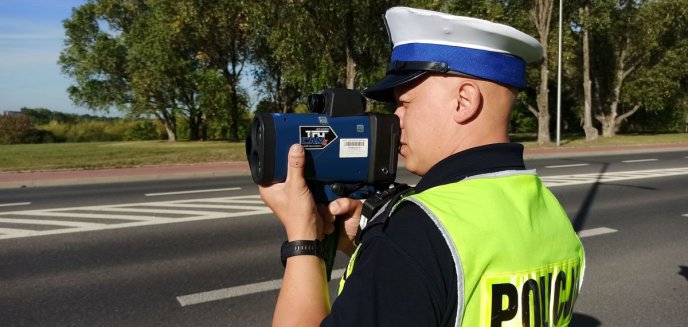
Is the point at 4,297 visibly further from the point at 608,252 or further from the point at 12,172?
the point at 12,172

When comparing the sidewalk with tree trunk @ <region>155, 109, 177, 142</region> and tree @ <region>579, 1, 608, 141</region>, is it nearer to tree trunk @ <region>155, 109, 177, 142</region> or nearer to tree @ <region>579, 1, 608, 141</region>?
tree @ <region>579, 1, 608, 141</region>

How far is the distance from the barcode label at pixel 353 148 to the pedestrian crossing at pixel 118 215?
621 centimetres

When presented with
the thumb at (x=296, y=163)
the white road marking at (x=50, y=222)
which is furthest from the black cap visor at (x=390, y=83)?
the white road marking at (x=50, y=222)

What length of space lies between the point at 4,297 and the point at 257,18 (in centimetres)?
1623

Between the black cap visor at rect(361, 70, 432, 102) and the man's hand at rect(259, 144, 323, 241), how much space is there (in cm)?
24

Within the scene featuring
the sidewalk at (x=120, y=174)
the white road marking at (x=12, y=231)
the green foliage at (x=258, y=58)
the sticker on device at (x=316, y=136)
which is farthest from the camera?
the green foliage at (x=258, y=58)

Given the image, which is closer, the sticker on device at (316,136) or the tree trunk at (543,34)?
the sticker on device at (316,136)

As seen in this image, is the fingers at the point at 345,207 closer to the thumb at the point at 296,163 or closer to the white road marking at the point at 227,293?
the thumb at the point at 296,163

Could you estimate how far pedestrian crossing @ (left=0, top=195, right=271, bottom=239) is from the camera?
6.76m

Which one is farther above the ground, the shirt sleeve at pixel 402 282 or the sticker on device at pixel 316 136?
the sticker on device at pixel 316 136

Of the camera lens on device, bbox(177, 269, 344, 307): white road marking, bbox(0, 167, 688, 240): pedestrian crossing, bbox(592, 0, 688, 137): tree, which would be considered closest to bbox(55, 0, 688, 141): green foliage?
bbox(592, 0, 688, 137): tree

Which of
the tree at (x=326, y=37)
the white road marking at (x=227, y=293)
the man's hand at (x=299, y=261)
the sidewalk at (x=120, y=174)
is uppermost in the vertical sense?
the tree at (x=326, y=37)

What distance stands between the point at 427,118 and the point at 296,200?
0.40 metres

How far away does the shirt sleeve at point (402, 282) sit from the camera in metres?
0.90
